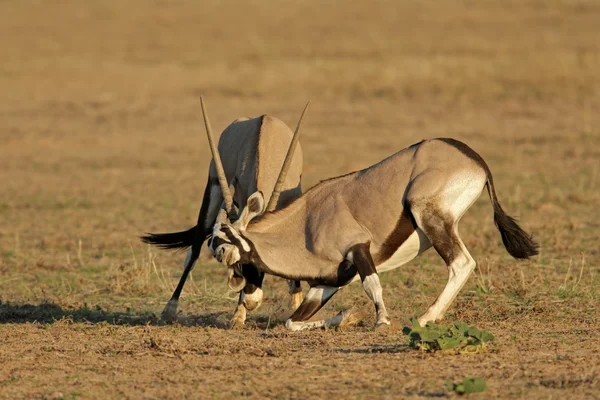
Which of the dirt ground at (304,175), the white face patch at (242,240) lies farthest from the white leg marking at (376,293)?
the white face patch at (242,240)

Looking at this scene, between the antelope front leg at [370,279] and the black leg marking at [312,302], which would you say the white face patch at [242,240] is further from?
the antelope front leg at [370,279]

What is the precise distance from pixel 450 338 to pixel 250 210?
74.8 inches

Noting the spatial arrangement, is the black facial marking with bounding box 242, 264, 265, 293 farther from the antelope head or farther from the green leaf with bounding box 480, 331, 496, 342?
the green leaf with bounding box 480, 331, 496, 342

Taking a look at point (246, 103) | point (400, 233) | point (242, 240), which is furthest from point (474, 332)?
point (246, 103)

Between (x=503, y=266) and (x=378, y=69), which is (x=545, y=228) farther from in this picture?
(x=378, y=69)

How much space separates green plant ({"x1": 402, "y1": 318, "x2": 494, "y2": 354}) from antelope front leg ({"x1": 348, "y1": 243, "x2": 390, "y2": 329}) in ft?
2.76

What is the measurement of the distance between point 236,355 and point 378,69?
58.3ft

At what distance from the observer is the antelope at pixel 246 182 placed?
7324 mm

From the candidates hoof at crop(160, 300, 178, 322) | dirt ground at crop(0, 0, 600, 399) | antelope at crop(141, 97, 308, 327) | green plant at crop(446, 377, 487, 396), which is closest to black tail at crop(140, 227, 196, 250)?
antelope at crop(141, 97, 308, 327)

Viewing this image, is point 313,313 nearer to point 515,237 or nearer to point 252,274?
point 252,274

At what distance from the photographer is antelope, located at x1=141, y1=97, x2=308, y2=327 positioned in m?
7.32

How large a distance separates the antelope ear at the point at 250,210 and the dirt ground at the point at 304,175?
0.72 m

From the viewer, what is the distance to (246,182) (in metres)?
7.99

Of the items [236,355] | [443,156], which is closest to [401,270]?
[443,156]
